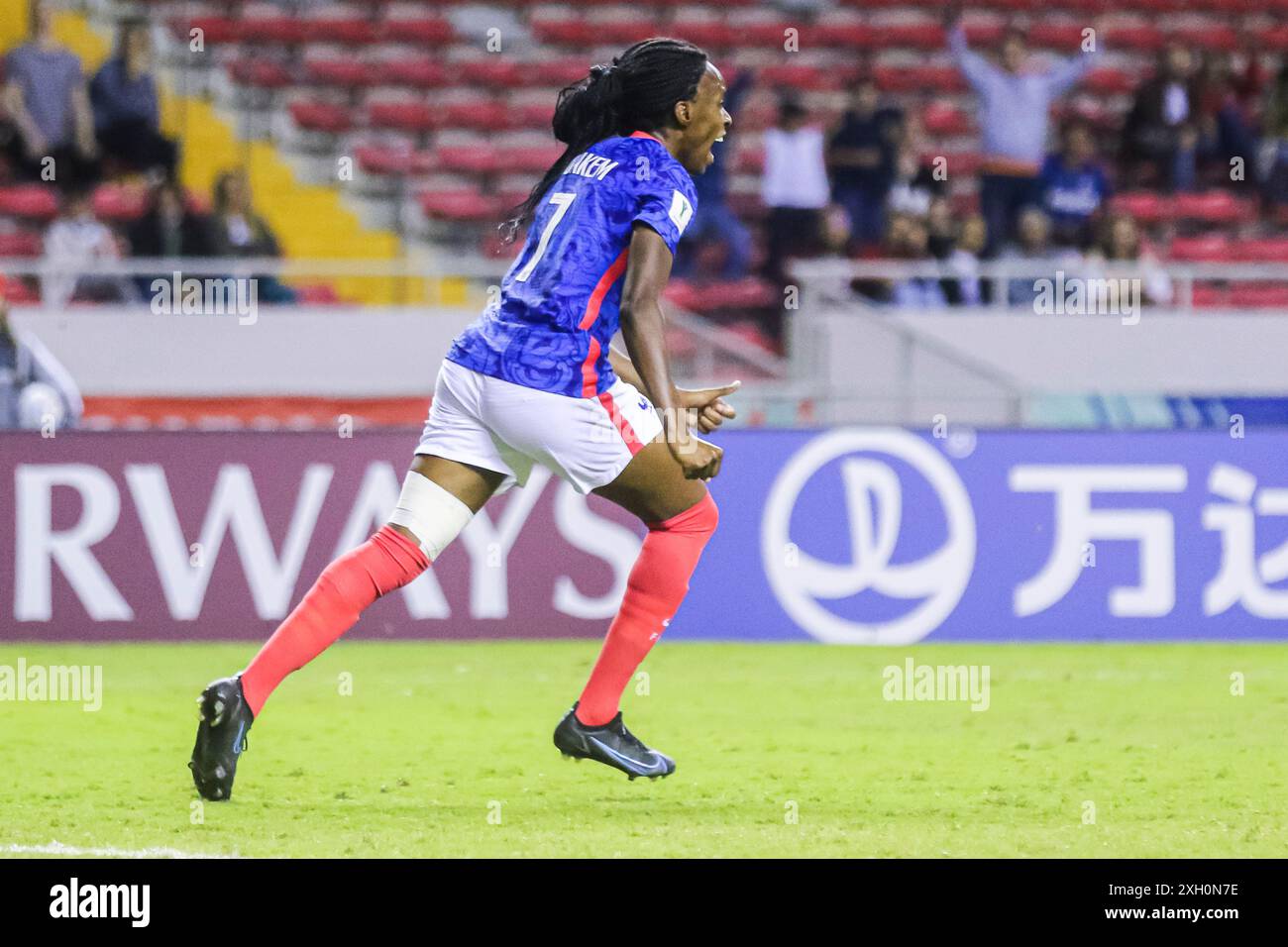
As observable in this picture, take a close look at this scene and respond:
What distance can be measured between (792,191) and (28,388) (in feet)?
17.1

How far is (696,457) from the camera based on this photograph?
5.71 meters

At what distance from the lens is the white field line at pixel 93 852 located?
5035mm

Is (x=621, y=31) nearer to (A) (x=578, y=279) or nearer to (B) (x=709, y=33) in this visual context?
(B) (x=709, y=33)

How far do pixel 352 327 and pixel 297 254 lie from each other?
3185mm

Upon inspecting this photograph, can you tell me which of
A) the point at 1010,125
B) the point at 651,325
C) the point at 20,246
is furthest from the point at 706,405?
the point at 20,246

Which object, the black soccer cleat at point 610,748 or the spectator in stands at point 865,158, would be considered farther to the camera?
the spectator in stands at point 865,158

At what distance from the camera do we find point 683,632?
34.8 ft

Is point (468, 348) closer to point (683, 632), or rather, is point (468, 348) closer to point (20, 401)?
point (683, 632)

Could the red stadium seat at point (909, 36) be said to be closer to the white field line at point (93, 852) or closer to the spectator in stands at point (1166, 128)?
the spectator in stands at point (1166, 128)

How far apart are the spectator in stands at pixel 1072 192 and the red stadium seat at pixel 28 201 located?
6.79 metres

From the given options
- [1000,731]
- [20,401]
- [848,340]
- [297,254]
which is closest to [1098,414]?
[848,340]

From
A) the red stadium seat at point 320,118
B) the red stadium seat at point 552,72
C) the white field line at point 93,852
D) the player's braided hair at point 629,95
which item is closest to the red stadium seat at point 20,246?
the red stadium seat at point 320,118

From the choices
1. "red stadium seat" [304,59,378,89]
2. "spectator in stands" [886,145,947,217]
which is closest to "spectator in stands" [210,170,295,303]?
"red stadium seat" [304,59,378,89]

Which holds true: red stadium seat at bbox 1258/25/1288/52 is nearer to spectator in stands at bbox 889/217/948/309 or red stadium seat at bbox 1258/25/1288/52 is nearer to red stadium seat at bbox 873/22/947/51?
red stadium seat at bbox 873/22/947/51
